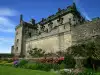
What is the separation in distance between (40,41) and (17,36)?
41.3 ft

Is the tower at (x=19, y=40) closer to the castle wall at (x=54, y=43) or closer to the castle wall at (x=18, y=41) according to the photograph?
the castle wall at (x=18, y=41)

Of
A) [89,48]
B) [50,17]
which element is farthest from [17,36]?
[89,48]

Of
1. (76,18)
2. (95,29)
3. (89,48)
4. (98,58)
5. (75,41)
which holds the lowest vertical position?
(98,58)

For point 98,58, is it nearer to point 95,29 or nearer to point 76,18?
point 95,29

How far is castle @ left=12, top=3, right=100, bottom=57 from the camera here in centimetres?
2407

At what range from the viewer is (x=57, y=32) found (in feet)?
97.3

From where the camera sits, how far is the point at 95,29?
73.4 ft

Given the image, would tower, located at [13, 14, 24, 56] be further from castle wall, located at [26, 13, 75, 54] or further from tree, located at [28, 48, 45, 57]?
tree, located at [28, 48, 45, 57]

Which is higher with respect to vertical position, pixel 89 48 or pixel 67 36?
pixel 67 36

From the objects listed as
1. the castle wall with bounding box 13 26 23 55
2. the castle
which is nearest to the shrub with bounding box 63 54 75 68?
the castle

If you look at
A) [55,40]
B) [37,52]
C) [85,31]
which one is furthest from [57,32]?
[85,31]

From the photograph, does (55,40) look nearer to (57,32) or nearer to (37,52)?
(57,32)

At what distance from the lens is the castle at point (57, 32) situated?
79.0ft

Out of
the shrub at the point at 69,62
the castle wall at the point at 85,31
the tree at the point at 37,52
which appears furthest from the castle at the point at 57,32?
the shrub at the point at 69,62
